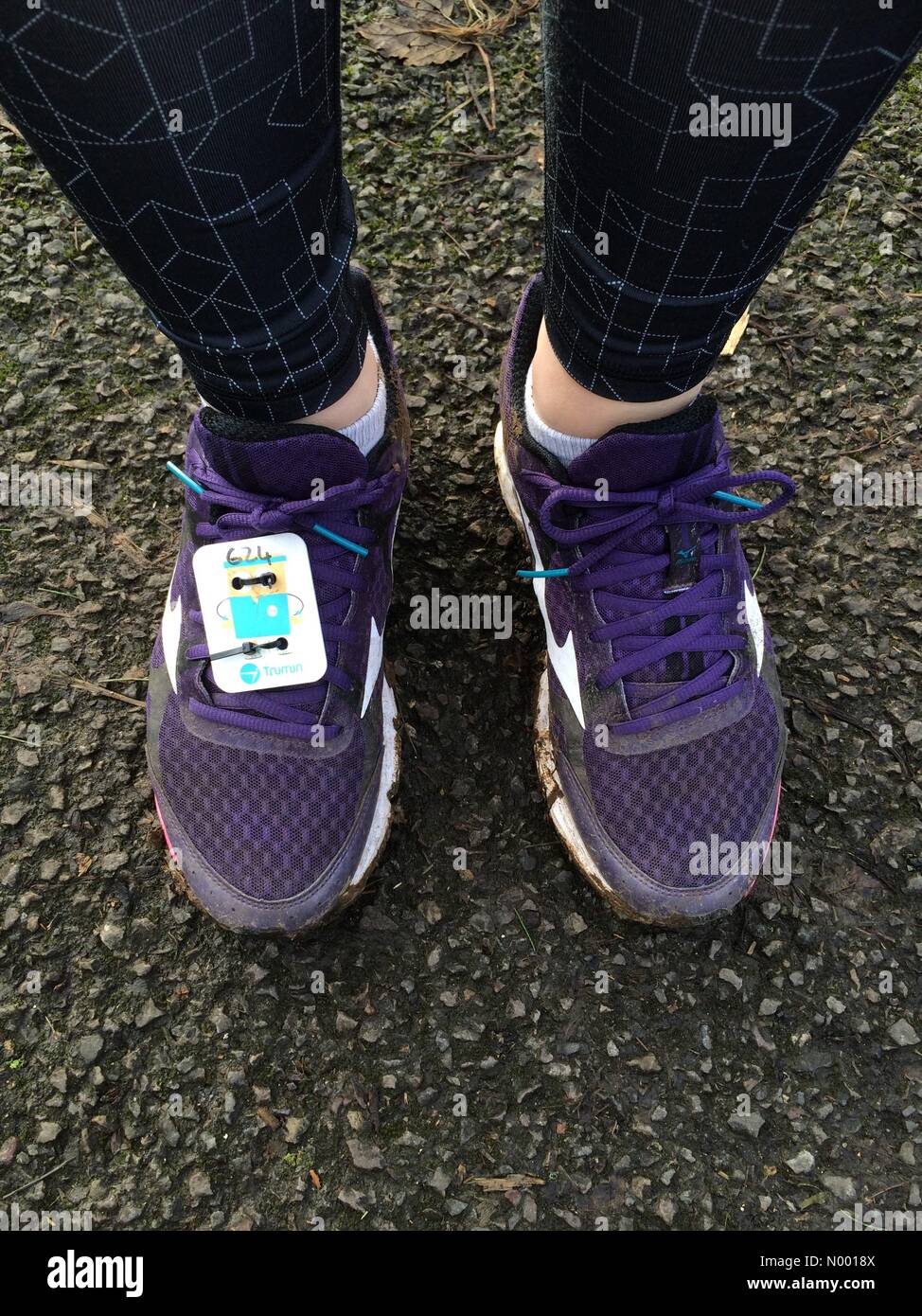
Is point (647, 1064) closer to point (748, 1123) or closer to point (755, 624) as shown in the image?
point (748, 1123)

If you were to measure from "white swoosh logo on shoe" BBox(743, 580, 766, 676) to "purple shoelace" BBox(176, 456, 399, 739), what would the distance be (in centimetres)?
64

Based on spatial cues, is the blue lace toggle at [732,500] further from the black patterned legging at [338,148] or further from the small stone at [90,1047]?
the small stone at [90,1047]

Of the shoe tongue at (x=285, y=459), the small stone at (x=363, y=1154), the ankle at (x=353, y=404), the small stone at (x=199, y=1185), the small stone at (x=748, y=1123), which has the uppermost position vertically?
the ankle at (x=353, y=404)

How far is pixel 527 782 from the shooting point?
1646 millimetres

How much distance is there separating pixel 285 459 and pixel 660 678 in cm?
68

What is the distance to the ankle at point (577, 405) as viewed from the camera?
133cm

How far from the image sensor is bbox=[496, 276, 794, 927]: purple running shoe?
1422 millimetres

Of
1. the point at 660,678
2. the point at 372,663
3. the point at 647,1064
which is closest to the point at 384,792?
the point at 372,663

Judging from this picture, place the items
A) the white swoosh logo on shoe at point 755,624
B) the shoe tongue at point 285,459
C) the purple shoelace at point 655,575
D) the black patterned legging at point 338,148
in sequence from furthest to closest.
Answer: the white swoosh logo on shoe at point 755,624 → the purple shoelace at point 655,575 → the shoe tongue at point 285,459 → the black patterned legging at point 338,148

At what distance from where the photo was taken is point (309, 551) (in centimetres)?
147

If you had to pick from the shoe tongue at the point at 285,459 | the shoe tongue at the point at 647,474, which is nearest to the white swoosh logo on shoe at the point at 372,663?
the shoe tongue at the point at 285,459

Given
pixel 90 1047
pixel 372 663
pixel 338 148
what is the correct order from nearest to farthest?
pixel 338 148 < pixel 90 1047 < pixel 372 663
